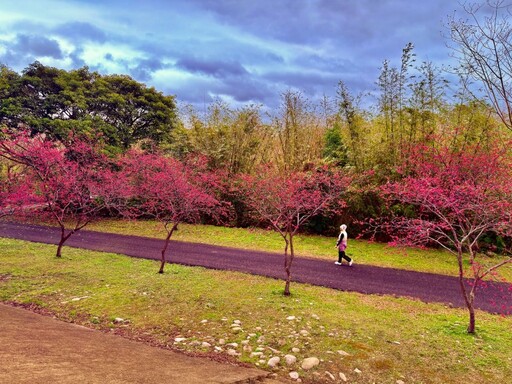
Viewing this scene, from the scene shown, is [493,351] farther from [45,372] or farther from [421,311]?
[45,372]

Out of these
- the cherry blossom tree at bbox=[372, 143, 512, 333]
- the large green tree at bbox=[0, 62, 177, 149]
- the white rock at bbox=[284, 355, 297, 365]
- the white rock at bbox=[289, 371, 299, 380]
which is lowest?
the white rock at bbox=[289, 371, 299, 380]

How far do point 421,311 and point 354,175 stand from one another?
8.52 metres

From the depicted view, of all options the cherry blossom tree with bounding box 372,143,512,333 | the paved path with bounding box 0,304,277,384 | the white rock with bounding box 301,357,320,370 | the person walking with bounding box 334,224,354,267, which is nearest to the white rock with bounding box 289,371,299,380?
the white rock with bounding box 301,357,320,370

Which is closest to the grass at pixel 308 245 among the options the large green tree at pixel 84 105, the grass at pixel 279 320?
the grass at pixel 279 320

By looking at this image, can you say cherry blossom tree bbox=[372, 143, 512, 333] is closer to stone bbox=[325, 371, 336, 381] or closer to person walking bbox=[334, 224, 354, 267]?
stone bbox=[325, 371, 336, 381]

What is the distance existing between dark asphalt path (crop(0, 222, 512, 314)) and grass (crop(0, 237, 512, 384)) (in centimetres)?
80

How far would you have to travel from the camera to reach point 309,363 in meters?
4.89

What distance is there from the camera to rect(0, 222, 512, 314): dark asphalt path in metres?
8.90

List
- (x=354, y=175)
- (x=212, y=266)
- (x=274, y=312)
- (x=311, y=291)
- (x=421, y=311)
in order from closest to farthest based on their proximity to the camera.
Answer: (x=274, y=312)
(x=421, y=311)
(x=311, y=291)
(x=212, y=266)
(x=354, y=175)

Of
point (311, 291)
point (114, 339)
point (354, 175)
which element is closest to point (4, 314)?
point (114, 339)

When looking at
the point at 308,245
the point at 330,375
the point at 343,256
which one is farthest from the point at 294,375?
the point at 308,245

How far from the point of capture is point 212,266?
10.8 m

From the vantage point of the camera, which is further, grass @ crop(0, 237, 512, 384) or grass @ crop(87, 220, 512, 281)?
grass @ crop(87, 220, 512, 281)

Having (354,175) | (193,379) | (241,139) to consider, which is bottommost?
(193,379)
